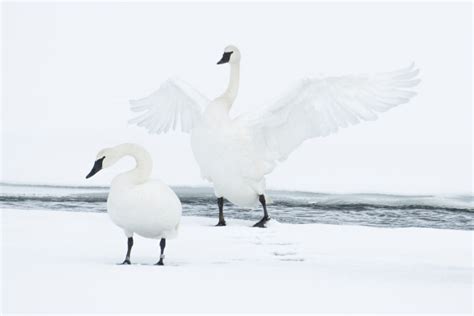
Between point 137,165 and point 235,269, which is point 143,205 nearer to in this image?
point 137,165

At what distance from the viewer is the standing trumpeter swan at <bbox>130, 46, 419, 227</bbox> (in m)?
9.58

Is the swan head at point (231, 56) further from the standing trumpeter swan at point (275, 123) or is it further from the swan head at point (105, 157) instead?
the swan head at point (105, 157)

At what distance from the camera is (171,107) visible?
1188 centimetres

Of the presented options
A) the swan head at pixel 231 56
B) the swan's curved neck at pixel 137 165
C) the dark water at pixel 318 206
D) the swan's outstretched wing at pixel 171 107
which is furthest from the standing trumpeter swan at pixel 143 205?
the swan's outstretched wing at pixel 171 107

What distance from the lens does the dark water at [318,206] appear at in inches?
421

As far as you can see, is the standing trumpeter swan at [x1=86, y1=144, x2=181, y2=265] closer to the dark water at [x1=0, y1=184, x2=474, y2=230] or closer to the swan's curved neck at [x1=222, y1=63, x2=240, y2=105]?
the swan's curved neck at [x1=222, y1=63, x2=240, y2=105]

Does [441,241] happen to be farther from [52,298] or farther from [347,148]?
[347,148]

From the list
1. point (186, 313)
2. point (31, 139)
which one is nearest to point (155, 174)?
point (31, 139)

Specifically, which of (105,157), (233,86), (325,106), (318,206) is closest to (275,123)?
(325,106)

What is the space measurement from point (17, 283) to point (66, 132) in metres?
14.8

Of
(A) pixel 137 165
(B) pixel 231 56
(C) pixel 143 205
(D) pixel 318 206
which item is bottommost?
(D) pixel 318 206

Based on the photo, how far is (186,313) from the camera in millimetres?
5105

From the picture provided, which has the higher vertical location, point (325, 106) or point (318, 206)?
point (325, 106)

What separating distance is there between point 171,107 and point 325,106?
2.77m
